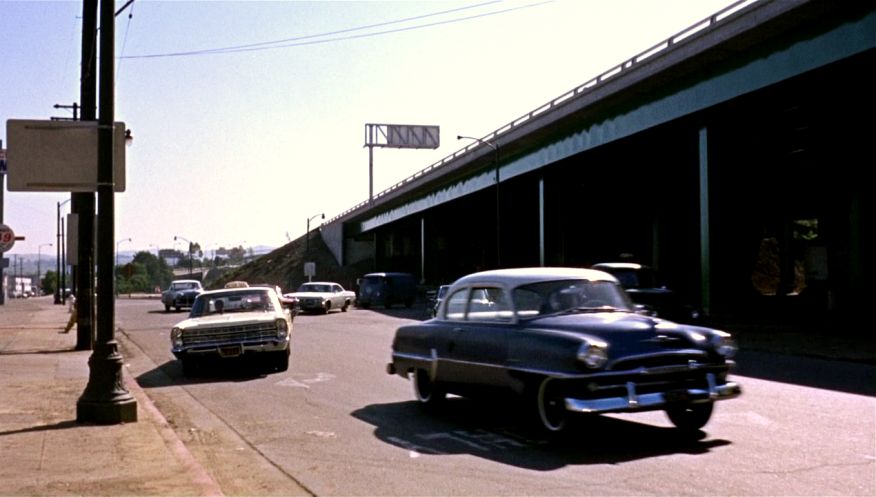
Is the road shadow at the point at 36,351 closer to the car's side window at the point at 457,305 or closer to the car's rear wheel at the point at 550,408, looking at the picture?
the car's side window at the point at 457,305

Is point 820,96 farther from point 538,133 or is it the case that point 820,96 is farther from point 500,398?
point 500,398

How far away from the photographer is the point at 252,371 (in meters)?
17.9

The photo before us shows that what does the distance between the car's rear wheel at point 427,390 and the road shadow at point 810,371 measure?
6.16 meters

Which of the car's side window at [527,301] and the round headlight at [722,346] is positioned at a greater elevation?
the car's side window at [527,301]

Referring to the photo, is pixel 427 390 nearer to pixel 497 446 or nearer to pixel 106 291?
pixel 497 446

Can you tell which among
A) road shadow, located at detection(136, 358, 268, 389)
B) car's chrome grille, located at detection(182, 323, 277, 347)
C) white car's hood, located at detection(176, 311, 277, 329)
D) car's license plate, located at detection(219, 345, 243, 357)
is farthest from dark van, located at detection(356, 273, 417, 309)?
car's license plate, located at detection(219, 345, 243, 357)

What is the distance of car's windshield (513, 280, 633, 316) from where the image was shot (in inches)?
395

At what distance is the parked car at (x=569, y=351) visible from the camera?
29.1 ft

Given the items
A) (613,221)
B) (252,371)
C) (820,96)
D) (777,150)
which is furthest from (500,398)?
(613,221)

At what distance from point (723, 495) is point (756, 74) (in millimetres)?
23619

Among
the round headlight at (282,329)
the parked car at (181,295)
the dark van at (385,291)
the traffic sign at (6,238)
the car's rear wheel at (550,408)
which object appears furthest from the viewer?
the dark van at (385,291)

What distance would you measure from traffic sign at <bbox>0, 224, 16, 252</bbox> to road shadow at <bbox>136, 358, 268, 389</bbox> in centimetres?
688

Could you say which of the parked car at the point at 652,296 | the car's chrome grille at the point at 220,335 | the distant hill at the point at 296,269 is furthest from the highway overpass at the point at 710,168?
the car's chrome grille at the point at 220,335

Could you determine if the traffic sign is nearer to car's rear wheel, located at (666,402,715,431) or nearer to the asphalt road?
the asphalt road
